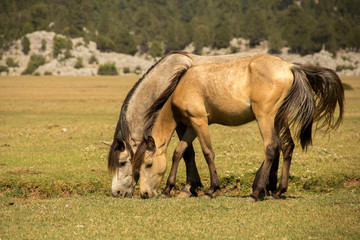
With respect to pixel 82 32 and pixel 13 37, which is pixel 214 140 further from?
pixel 82 32

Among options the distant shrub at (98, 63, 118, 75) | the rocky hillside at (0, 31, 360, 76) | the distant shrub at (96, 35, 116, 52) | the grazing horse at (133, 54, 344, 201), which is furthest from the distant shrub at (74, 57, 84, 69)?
the grazing horse at (133, 54, 344, 201)

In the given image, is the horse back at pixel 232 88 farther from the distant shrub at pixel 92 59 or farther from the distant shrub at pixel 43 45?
the distant shrub at pixel 43 45

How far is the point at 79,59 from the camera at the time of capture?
111438mm

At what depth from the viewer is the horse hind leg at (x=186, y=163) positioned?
8750 millimetres

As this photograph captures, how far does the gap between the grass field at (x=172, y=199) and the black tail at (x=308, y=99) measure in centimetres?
134

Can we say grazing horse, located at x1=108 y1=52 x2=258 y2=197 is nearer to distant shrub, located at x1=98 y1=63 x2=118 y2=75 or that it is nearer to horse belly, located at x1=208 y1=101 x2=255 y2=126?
horse belly, located at x1=208 y1=101 x2=255 y2=126

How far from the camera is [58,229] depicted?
6.40 meters

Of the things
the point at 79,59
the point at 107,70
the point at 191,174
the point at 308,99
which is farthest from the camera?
the point at 79,59

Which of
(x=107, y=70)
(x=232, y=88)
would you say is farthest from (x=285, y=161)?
(x=107, y=70)

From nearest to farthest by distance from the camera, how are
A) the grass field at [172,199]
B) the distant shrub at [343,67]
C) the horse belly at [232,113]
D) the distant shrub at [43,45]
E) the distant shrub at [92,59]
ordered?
1. the grass field at [172,199]
2. the horse belly at [232,113]
3. the distant shrub at [343,67]
4. the distant shrub at [92,59]
5. the distant shrub at [43,45]

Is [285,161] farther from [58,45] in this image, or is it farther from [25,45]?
[25,45]

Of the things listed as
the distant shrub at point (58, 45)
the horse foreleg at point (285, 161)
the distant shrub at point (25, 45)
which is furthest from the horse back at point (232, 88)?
the distant shrub at point (25, 45)

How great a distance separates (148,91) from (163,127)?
0.79 meters

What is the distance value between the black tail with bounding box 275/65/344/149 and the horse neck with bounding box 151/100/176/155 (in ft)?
6.56
